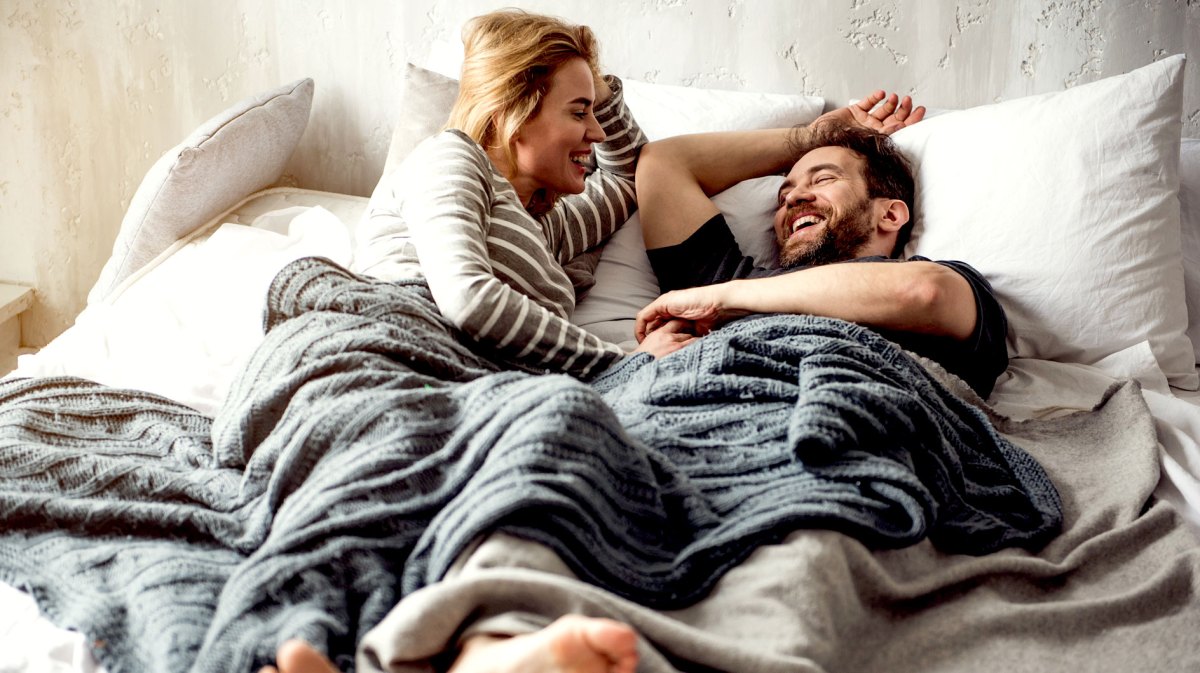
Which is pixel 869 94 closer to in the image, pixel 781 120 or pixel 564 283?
pixel 781 120

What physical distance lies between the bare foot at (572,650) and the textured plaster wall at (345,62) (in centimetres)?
151

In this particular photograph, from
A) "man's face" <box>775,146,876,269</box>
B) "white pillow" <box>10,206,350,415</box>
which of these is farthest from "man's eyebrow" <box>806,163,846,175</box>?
"white pillow" <box>10,206,350,415</box>

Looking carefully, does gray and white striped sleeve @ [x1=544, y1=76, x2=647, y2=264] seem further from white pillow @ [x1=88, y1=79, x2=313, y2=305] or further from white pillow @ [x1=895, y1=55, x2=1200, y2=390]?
white pillow @ [x1=88, y1=79, x2=313, y2=305]

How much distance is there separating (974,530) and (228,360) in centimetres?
105

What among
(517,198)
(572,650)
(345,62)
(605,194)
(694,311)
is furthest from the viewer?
(345,62)

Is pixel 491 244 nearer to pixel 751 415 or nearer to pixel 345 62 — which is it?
pixel 751 415

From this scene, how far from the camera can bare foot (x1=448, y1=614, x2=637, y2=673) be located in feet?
2.44

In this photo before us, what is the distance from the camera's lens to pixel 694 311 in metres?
1.50

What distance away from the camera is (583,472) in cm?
91

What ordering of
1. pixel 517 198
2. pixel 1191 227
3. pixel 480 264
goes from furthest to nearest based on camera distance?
pixel 1191 227
pixel 517 198
pixel 480 264

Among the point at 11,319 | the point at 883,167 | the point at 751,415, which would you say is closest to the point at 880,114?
the point at 883,167

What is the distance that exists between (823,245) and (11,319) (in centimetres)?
199

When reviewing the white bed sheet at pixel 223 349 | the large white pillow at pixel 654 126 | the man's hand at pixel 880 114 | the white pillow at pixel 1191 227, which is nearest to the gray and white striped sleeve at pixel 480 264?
the large white pillow at pixel 654 126

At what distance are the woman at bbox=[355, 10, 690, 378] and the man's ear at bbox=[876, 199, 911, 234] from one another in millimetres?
433
